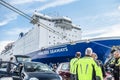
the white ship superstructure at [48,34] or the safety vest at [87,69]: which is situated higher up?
the white ship superstructure at [48,34]

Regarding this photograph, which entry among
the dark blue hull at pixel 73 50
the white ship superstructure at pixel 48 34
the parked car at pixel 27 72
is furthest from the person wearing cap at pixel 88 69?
the white ship superstructure at pixel 48 34

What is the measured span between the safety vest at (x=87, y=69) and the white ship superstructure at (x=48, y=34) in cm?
6667

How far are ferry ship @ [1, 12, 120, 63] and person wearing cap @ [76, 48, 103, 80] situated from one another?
23830mm

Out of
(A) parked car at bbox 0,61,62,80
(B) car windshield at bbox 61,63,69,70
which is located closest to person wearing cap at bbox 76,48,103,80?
(A) parked car at bbox 0,61,62,80

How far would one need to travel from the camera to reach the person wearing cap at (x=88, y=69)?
8719 millimetres

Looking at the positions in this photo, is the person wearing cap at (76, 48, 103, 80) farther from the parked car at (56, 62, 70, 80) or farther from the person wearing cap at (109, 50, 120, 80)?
the parked car at (56, 62, 70, 80)

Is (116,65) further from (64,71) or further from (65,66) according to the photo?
(65,66)

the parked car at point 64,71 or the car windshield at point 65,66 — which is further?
the car windshield at point 65,66

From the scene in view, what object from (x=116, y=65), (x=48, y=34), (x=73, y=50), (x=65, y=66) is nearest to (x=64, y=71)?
(x=65, y=66)

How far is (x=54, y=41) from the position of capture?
84.5 metres

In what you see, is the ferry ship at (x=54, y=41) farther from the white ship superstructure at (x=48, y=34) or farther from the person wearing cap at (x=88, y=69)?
the person wearing cap at (x=88, y=69)

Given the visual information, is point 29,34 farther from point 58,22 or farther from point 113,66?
point 113,66

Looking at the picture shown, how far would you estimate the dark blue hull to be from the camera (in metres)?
33.8

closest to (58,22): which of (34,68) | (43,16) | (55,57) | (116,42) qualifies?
(43,16)
